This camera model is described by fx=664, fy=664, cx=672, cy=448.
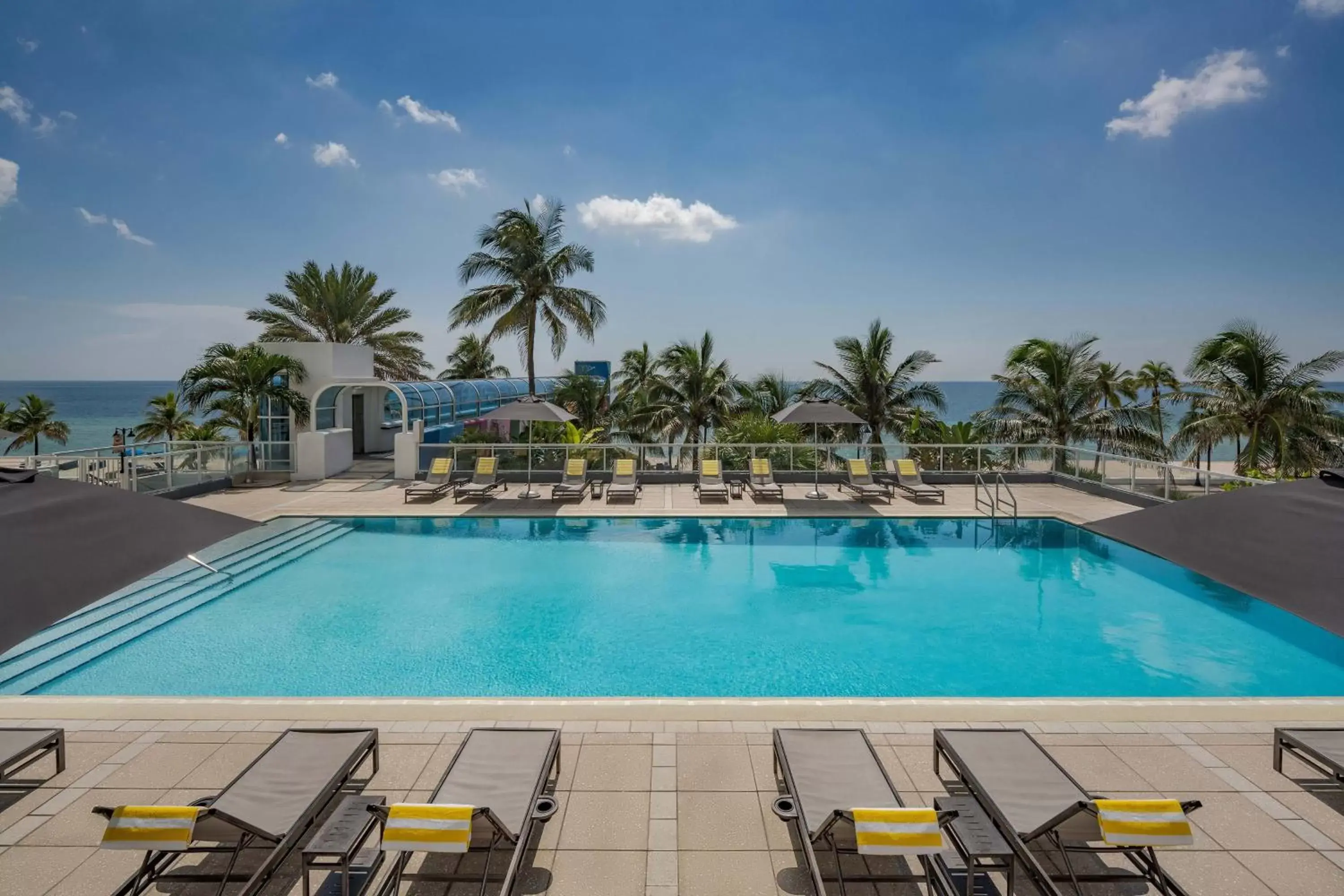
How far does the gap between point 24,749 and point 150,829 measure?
1860mm

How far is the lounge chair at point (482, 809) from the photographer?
3.05m

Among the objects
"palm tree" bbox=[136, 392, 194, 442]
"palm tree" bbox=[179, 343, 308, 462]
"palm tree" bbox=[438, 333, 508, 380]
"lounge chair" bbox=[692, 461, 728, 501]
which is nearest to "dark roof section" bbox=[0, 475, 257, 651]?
"lounge chair" bbox=[692, 461, 728, 501]

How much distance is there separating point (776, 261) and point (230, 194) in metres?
26.4

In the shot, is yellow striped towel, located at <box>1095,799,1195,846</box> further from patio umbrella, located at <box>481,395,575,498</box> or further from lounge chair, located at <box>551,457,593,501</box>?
lounge chair, located at <box>551,457,593,501</box>

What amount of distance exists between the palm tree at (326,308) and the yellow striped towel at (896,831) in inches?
1032

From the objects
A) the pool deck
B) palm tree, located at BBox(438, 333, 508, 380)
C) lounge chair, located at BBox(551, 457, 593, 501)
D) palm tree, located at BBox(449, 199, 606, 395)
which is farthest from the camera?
palm tree, located at BBox(438, 333, 508, 380)

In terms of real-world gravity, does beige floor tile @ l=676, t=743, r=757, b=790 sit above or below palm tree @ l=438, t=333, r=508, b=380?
below

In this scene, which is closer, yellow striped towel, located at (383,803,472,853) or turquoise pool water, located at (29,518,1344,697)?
yellow striped towel, located at (383,803,472,853)

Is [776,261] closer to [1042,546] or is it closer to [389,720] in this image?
[1042,546]

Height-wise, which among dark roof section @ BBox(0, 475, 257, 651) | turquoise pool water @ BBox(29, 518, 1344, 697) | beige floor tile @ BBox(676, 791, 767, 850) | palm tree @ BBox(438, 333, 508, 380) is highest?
palm tree @ BBox(438, 333, 508, 380)

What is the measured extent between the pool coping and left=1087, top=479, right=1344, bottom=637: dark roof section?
1.90 meters

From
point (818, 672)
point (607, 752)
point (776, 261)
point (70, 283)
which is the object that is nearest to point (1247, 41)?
point (776, 261)

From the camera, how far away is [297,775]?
378 cm

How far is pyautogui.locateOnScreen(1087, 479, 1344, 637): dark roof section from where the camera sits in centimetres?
312
